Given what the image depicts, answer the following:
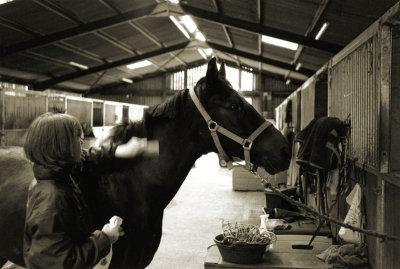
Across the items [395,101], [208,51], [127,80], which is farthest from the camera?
[127,80]

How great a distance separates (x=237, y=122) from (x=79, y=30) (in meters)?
7.70

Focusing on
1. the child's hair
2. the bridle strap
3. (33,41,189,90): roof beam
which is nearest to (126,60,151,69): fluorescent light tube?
(33,41,189,90): roof beam

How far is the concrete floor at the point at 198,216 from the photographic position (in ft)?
13.3

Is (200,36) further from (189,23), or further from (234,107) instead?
(234,107)

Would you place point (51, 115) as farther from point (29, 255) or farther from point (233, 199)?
point (233, 199)

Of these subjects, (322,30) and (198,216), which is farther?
(322,30)

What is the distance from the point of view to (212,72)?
1.79 m

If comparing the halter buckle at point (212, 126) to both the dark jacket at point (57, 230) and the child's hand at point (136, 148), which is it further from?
the dark jacket at point (57, 230)

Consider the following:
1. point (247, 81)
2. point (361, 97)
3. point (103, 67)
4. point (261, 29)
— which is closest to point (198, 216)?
point (361, 97)

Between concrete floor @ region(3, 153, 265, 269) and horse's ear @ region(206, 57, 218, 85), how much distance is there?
100 inches

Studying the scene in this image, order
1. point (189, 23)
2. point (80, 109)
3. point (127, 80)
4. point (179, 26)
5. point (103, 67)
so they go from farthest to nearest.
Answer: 1. point (127, 80)
2. point (103, 67)
3. point (179, 26)
4. point (189, 23)
5. point (80, 109)

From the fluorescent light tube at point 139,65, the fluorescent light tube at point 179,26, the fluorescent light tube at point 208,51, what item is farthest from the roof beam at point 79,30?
the fluorescent light tube at point 208,51

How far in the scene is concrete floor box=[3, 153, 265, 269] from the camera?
4056 millimetres

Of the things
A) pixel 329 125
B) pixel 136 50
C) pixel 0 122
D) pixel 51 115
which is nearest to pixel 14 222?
pixel 51 115
